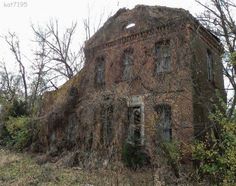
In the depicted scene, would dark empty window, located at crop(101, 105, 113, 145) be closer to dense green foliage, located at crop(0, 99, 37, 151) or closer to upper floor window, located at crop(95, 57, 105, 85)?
upper floor window, located at crop(95, 57, 105, 85)

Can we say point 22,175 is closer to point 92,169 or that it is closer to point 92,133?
point 92,169

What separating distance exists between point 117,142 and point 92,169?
2.02 meters

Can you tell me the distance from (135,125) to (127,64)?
190 inches

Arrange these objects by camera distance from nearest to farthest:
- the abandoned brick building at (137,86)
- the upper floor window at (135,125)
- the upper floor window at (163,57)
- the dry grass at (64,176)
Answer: the dry grass at (64,176) < the abandoned brick building at (137,86) < the upper floor window at (135,125) < the upper floor window at (163,57)

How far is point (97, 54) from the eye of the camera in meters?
22.5

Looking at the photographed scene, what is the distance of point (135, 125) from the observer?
56.1 feet

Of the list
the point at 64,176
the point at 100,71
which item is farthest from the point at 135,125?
the point at 100,71

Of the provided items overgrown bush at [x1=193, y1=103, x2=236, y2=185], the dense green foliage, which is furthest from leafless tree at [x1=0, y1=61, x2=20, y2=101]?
overgrown bush at [x1=193, y1=103, x2=236, y2=185]

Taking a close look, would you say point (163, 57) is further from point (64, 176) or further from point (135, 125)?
point (64, 176)

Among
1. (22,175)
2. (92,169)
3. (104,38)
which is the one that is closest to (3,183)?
(22,175)

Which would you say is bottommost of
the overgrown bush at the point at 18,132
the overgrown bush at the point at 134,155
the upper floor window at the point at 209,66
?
the overgrown bush at the point at 134,155

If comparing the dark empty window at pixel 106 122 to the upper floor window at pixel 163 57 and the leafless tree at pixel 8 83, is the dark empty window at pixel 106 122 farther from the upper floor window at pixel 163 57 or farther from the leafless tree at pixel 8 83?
the leafless tree at pixel 8 83

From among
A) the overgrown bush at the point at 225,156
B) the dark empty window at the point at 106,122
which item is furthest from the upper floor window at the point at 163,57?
the overgrown bush at the point at 225,156

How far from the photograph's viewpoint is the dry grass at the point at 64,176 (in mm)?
10641
